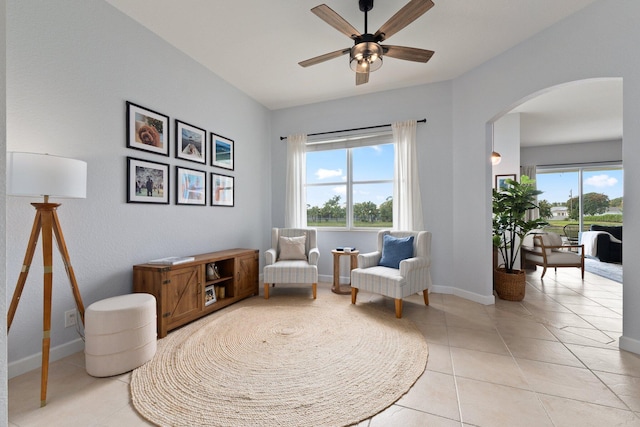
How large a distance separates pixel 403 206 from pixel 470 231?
0.94m

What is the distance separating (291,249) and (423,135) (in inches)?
101

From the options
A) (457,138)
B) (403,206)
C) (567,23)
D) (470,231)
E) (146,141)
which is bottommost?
(470,231)

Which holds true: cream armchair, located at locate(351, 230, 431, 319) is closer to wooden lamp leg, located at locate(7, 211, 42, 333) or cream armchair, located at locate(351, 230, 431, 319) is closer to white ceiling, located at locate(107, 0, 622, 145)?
white ceiling, located at locate(107, 0, 622, 145)

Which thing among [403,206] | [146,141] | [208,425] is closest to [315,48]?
[146,141]

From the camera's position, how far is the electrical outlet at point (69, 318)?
219 centimetres

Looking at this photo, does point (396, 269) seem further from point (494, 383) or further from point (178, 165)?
point (178, 165)

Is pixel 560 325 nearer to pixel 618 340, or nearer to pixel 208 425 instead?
pixel 618 340

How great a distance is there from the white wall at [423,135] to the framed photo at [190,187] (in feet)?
6.53

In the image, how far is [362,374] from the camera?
6.22 ft

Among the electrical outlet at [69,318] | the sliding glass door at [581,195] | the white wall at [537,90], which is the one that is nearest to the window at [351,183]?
the white wall at [537,90]

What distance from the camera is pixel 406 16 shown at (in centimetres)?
201

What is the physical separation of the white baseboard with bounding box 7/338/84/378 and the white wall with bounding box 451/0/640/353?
420 cm

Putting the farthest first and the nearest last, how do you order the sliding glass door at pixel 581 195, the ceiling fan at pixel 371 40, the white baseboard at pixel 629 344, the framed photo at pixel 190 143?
1. the sliding glass door at pixel 581 195
2. the framed photo at pixel 190 143
3. the white baseboard at pixel 629 344
4. the ceiling fan at pixel 371 40

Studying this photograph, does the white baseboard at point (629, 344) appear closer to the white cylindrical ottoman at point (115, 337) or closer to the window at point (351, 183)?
the window at point (351, 183)
